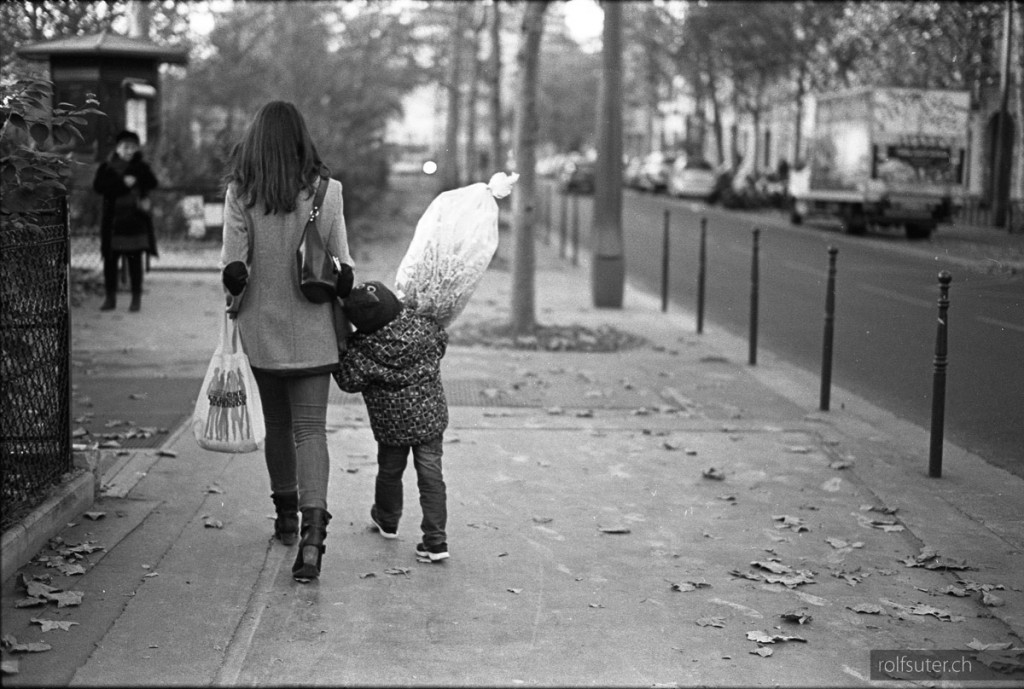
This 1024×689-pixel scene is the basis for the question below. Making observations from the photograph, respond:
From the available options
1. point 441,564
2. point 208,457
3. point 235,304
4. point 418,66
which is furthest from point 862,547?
point 418,66

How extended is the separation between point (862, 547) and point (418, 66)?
101ft

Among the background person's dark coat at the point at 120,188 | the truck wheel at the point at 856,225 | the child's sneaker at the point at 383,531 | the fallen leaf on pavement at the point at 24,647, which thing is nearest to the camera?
the fallen leaf on pavement at the point at 24,647

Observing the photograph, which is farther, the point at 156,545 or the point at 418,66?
the point at 418,66

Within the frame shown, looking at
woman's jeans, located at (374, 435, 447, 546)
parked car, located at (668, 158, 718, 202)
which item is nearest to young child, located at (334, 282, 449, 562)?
woman's jeans, located at (374, 435, 447, 546)

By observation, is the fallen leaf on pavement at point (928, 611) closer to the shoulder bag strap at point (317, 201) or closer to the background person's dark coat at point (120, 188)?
the shoulder bag strap at point (317, 201)

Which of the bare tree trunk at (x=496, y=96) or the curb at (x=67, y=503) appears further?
the bare tree trunk at (x=496, y=96)

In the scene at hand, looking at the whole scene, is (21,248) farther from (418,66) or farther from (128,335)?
(418,66)

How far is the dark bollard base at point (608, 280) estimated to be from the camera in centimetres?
1641

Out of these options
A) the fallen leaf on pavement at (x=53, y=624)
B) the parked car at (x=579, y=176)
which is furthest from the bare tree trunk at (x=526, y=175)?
the parked car at (x=579, y=176)

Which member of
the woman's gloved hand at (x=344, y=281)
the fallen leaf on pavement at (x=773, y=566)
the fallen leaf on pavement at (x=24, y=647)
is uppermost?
the woman's gloved hand at (x=344, y=281)

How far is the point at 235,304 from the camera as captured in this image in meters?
5.62

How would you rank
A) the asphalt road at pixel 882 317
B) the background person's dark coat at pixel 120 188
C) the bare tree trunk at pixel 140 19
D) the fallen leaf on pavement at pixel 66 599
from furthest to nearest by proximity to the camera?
the bare tree trunk at pixel 140 19 → the background person's dark coat at pixel 120 188 → the asphalt road at pixel 882 317 → the fallen leaf on pavement at pixel 66 599

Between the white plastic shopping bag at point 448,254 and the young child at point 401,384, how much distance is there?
10cm

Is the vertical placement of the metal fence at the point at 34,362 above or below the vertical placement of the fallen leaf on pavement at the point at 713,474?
above
